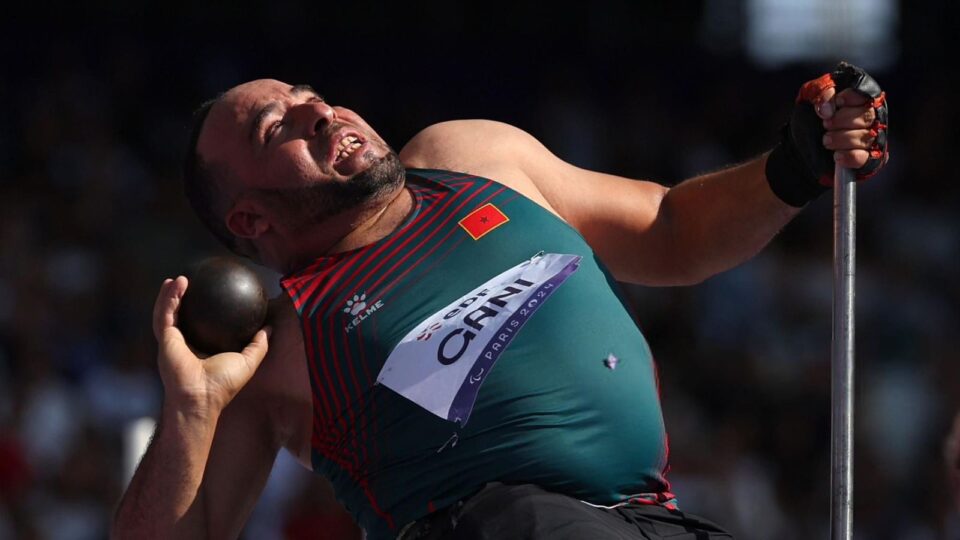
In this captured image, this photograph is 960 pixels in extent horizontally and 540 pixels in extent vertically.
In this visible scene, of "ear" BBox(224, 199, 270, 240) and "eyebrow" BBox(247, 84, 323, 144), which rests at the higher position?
"eyebrow" BBox(247, 84, 323, 144)

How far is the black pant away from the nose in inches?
41.9

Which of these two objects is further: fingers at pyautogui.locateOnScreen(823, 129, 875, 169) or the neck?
the neck

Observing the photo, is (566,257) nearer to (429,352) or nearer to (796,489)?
(429,352)

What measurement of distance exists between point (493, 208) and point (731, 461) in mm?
4566

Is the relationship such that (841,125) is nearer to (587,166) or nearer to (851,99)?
(851,99)

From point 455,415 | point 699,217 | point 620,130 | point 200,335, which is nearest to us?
point 455,415

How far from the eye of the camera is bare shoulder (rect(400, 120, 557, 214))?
396 cm

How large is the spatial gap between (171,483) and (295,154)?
88 centimetres

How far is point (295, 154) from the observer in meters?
3.74

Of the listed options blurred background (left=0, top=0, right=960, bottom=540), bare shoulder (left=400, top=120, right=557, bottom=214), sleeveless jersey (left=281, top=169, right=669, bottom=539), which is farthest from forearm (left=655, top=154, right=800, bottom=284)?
blurred background (left=0, top=0, right=960, bottom=540)

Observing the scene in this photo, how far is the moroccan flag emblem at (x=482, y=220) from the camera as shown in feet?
11.9

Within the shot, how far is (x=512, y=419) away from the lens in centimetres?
331

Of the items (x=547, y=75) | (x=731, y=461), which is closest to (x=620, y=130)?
(x=547, y=75)

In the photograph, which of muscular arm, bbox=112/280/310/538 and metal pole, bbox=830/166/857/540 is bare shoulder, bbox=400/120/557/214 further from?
metal pole, bbox=830/166/857/540
